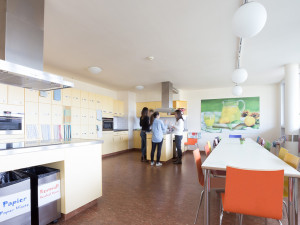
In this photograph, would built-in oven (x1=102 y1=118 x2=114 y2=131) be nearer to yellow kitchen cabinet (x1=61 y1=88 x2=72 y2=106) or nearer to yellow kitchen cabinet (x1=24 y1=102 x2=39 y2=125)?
yellow kitchen cabinet (x1=61 y1=88 x2=72 y2=106)

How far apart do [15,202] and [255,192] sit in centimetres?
215

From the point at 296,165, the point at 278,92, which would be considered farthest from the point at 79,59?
the point at 278,92

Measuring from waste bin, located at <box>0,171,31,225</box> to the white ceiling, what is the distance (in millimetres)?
1952

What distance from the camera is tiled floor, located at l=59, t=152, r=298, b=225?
2.00 meters

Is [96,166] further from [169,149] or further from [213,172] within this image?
[169,149]

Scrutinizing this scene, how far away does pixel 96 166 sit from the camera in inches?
93.9

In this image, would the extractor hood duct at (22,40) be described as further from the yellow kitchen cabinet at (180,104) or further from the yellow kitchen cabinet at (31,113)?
the yellow kitchen cabinet at (180,104)

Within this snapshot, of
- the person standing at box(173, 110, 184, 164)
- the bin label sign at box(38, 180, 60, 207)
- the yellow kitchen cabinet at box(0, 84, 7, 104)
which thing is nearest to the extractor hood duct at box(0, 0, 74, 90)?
the bin label sign at box(38, 180, 60, 207)

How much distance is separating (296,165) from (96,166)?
2386mm

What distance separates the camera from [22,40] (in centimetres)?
183

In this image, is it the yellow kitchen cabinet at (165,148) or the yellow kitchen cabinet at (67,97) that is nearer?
the yellow kitchen cabinet at (67,97)

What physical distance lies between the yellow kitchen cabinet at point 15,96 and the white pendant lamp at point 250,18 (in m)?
3.91

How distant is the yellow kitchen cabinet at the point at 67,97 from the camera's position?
4305 millimetres

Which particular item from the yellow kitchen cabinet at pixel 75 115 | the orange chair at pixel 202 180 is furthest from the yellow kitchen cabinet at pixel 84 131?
the orange chair at pixel 202 180
